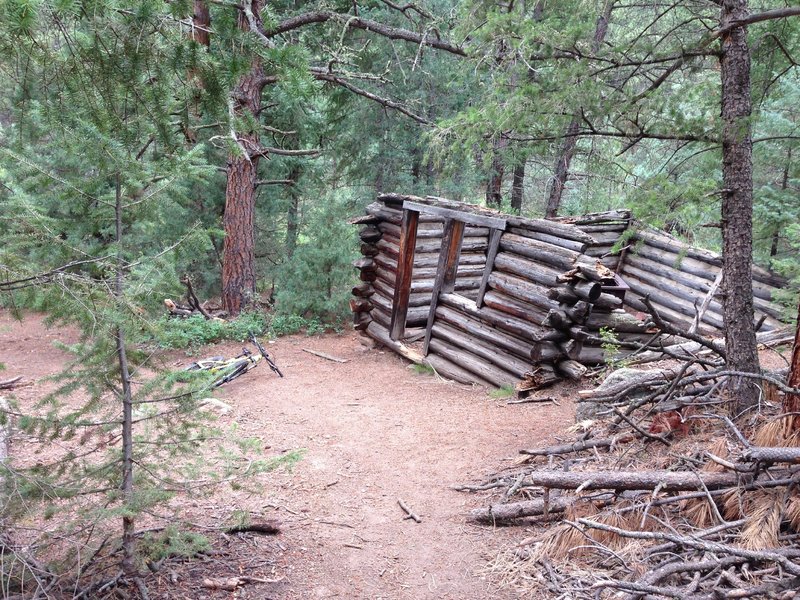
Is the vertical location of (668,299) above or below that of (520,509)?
above

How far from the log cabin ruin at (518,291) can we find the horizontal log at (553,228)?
19 mm

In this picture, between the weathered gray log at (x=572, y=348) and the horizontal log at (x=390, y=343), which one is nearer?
the weathered gray log at (x=572, y=348)

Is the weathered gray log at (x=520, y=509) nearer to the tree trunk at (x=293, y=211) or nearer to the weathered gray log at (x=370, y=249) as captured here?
the weathered gray log at (x=370, y=249)

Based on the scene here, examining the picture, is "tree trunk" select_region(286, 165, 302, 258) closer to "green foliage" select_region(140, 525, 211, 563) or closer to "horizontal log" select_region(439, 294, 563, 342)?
"horizontal log" select_region(439, 294, 563, 342)

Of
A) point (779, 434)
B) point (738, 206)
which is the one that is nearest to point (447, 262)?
point (738, 206)

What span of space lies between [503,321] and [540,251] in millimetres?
1274

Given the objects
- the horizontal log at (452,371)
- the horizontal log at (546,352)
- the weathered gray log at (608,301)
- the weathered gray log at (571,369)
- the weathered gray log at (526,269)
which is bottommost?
the horizontal log at (452,371)

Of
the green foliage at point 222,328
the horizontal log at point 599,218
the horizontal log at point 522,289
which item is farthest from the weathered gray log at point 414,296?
the horizontal log at point 599,218

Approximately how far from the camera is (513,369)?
9.30 metres

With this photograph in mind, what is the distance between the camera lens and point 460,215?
10.2 meters

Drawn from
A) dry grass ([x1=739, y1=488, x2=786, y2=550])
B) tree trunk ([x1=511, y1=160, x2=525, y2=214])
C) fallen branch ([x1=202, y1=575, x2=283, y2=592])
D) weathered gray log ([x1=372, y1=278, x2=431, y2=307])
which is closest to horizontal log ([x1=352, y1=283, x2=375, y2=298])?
weathered gray log ([x1=372, y1=278, x2=431, y2=307])

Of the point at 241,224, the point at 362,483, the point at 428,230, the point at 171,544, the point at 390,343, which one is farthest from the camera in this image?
the point at 241,224

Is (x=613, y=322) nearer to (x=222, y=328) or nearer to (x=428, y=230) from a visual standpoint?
(x=428, y=230)

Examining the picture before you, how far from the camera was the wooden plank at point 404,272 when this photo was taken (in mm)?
11586
